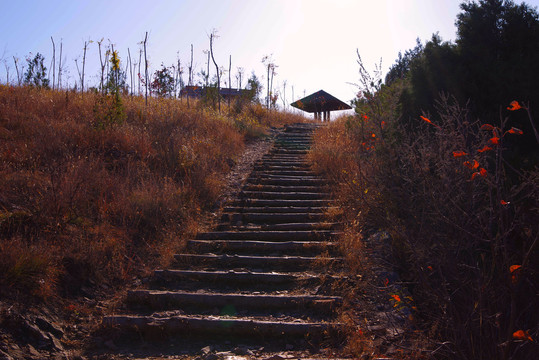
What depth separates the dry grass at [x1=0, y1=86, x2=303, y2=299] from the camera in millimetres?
4590

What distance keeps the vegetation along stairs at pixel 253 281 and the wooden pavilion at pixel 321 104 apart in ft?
47.0

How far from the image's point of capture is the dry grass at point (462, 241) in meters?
3.04

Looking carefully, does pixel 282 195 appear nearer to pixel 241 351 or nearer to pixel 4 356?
pixel 241 351

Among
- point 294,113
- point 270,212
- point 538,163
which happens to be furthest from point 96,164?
point 294,113

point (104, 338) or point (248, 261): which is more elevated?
point (248, 261)

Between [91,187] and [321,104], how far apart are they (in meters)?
16.1

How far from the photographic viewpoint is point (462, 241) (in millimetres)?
3547

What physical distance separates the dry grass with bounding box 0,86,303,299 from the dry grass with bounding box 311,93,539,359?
284 centimetres

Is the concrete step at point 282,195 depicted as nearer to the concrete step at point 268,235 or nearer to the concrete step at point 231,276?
the concrete step at point 268,235

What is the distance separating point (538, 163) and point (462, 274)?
2.24 meters

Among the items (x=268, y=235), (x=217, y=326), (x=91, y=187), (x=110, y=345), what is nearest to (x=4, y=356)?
(x=110, y=345)

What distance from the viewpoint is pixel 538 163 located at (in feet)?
16.8

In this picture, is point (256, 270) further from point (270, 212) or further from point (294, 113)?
point (294, 113)

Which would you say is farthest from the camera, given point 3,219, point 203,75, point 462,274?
point 203,75
